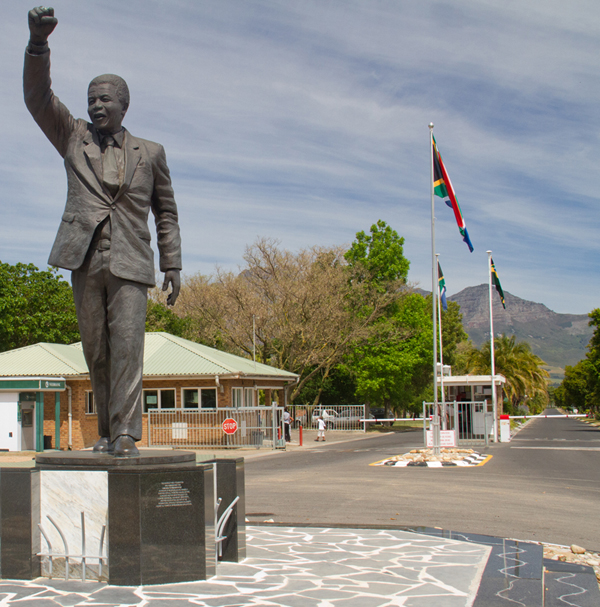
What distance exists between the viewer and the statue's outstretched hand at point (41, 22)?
486 centimetres

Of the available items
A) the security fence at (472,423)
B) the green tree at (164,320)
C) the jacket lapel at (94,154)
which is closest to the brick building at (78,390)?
the security fence at (472,423)

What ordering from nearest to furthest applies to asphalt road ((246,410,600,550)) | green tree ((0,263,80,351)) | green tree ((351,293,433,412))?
asphalt road ((246,410,600,550))
green tree ((0,263,80,351))
green tree ((351,293,433,412))

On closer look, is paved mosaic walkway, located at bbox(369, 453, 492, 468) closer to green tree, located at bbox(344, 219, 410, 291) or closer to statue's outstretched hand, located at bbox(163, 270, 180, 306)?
statue's outstretched hand, located at bbox(163, 270, 180, 306)

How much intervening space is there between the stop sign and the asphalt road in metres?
5.53

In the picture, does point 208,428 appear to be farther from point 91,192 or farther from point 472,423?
point 91,192

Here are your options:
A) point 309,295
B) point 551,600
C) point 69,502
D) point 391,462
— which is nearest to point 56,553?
point 69,502

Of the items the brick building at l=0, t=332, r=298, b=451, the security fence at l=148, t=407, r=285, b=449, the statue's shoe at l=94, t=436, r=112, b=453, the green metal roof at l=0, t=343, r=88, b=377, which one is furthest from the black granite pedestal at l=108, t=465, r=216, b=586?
the green metal roof at l=0, t=343, r=88, b=377

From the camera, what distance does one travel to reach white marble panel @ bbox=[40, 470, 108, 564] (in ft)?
16.6

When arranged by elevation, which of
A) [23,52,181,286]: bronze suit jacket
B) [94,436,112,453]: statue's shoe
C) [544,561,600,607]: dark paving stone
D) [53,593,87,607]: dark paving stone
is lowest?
[544,561,600,607]: dark paving stone

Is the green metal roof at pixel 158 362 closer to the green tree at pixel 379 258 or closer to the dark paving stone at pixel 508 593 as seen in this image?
the green tree at pixel 379 258

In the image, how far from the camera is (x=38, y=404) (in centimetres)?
2456

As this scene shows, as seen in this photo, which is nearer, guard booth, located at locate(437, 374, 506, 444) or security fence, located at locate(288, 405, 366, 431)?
guard booth, located at locate(437, 374, 506, 444)

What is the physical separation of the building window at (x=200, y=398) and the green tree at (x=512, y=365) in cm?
2819

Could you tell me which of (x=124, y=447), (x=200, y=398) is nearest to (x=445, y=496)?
(x=124, y=447)
